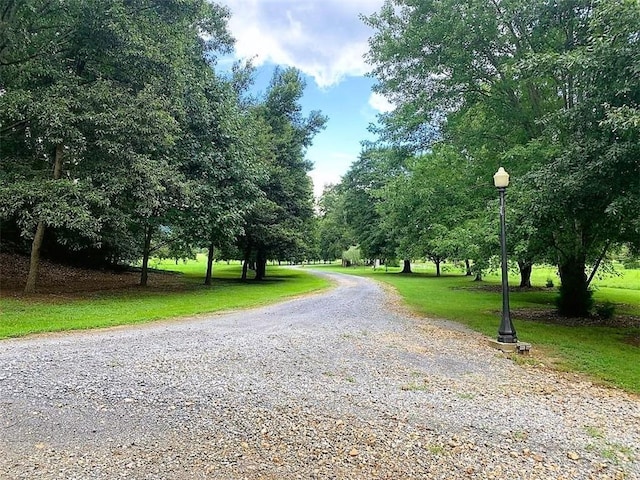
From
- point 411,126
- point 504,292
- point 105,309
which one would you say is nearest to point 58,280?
point 105,309

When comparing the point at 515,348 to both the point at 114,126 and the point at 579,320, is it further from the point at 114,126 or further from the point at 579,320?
the point at 114,126

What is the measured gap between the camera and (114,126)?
1043cm

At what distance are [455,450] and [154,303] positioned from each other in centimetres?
1025

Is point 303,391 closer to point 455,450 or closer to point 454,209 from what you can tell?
point 455,450

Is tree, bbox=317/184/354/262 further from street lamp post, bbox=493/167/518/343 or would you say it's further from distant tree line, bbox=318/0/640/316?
street lamp post, bbox=493/167/518/343

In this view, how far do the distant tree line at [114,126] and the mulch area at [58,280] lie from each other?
0.76 meters

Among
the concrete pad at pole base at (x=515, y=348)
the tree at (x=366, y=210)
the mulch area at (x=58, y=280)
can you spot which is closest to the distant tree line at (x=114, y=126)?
the mulch area at (x=58, y=280)

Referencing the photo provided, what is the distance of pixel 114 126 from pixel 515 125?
10954 mm

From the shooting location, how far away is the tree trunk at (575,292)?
11.9m

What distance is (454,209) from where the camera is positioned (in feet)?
36.3

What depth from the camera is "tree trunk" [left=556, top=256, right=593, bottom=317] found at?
11906mm

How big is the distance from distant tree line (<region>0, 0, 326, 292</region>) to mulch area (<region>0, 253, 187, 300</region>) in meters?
0.76

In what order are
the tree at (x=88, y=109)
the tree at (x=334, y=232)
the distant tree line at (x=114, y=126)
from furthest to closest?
the tree at (x=334, y=232), the distant tree line at (x=114, y=126), the tree at (x=88, y=109)

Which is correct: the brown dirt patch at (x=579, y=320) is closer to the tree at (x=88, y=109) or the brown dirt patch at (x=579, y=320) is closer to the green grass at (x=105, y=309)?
the green grass at (x=105, y=309)
